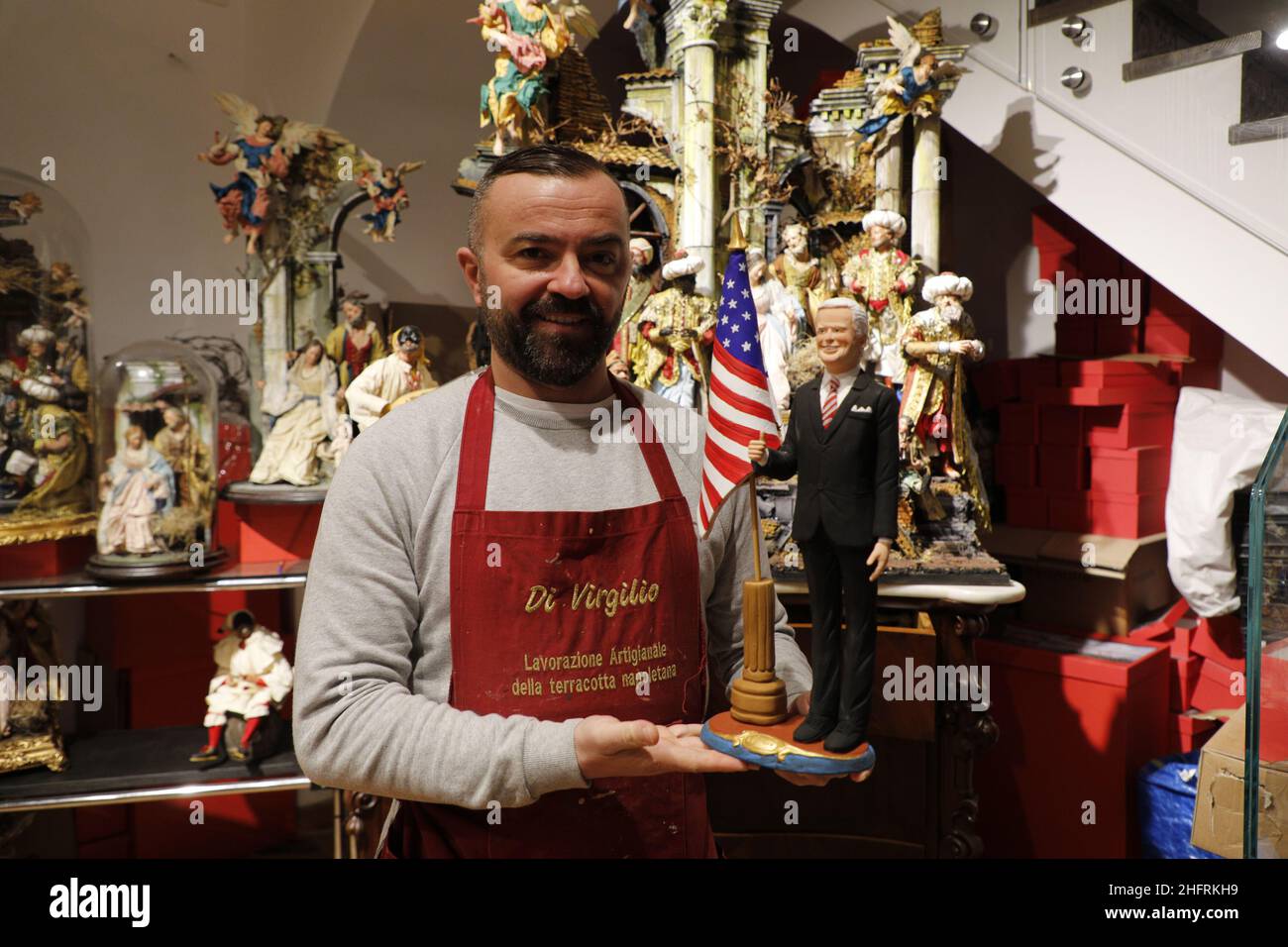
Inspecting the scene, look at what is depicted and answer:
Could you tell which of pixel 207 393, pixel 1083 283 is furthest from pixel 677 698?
pixel 1083 283

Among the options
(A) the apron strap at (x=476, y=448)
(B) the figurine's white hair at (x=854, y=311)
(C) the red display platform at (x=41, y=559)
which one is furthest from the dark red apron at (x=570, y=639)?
(C) the red display platform at (x=41, y=559)

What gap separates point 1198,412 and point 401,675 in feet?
10.3

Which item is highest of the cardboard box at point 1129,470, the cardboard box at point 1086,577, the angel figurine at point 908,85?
the angel figurine at point 908,85

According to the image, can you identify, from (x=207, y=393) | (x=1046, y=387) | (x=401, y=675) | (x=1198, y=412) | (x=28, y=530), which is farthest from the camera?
(x=1046, y=387)

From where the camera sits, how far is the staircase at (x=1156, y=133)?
2.80 meters

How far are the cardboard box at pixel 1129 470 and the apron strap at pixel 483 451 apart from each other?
267 cm

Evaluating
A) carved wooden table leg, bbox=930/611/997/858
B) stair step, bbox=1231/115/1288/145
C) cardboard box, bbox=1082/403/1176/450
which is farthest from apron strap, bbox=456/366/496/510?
cardboard box, bbox=1082/403/1176/450

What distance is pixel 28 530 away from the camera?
2.87 m

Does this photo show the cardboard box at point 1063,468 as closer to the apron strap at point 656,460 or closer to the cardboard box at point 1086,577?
the cardboard box at point 1086,577

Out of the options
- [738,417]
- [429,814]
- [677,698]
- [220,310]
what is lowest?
[429,814]

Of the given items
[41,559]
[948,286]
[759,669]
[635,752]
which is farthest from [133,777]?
[948,286]

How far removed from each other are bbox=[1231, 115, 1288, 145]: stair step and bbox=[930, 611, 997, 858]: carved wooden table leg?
1.63m

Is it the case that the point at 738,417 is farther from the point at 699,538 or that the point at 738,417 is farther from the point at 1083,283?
the point at 1083,283
